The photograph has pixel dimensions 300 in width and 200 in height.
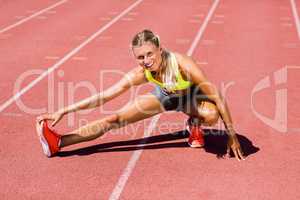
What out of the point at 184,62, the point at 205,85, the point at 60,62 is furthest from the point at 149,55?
the point at 60,62

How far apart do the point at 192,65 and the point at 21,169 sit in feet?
7.02

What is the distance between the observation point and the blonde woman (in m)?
5.30

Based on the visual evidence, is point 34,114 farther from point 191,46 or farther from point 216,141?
point 191,46

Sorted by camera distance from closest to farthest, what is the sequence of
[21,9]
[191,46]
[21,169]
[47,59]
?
[21,169] < [47,59] < [191,46] < [21,9]

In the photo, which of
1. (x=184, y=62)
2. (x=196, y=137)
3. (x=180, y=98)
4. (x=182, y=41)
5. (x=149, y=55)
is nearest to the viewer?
(x=149, y=55)

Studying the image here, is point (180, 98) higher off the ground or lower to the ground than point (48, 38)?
lower

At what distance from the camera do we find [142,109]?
5.98m

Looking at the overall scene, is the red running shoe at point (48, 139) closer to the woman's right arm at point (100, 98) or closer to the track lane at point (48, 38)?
the woman's right arm at point (100, 98)

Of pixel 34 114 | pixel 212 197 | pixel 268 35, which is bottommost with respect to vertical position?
pixel 212 197

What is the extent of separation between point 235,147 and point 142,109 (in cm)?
110

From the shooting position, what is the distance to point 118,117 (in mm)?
6059

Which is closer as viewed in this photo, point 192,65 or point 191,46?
point 192,65

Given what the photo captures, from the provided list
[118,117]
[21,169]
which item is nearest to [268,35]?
[118,117]

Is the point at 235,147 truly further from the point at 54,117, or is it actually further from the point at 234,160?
the point at 54,117
